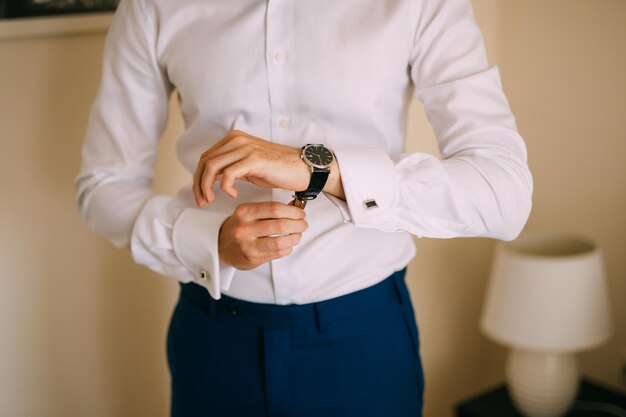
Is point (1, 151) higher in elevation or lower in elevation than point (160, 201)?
higher

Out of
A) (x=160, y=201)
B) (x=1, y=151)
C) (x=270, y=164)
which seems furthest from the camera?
(x=1, y=151)

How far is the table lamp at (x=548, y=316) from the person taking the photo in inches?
64.5

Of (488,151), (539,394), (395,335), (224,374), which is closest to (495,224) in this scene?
(488,151)

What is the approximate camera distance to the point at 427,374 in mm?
2158

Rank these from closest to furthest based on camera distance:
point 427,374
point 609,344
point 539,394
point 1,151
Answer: point 1,151
point 539,394
point 609,344
point 427,374

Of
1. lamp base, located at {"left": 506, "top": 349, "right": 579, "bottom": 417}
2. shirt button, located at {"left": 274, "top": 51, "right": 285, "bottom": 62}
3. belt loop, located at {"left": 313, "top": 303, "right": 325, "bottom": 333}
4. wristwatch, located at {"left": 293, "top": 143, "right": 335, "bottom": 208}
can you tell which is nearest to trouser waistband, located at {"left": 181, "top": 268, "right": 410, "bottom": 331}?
belt loop, located at {"left": 313, "top": 303, "right": 325, "bottom": 333}

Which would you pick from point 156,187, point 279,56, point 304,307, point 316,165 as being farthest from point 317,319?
point 156,187

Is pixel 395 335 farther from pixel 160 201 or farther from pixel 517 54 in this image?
pixel 517 54

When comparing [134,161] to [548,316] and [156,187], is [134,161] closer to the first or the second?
[156,187]

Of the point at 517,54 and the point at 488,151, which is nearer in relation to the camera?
the point at 488,151

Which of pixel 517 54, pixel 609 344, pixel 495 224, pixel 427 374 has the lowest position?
pixel 427 374

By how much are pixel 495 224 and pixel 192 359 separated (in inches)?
23.8

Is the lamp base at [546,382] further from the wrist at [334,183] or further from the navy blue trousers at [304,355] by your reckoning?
the wrist at [334,183]

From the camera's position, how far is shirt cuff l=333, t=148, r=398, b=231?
880 millimetres
